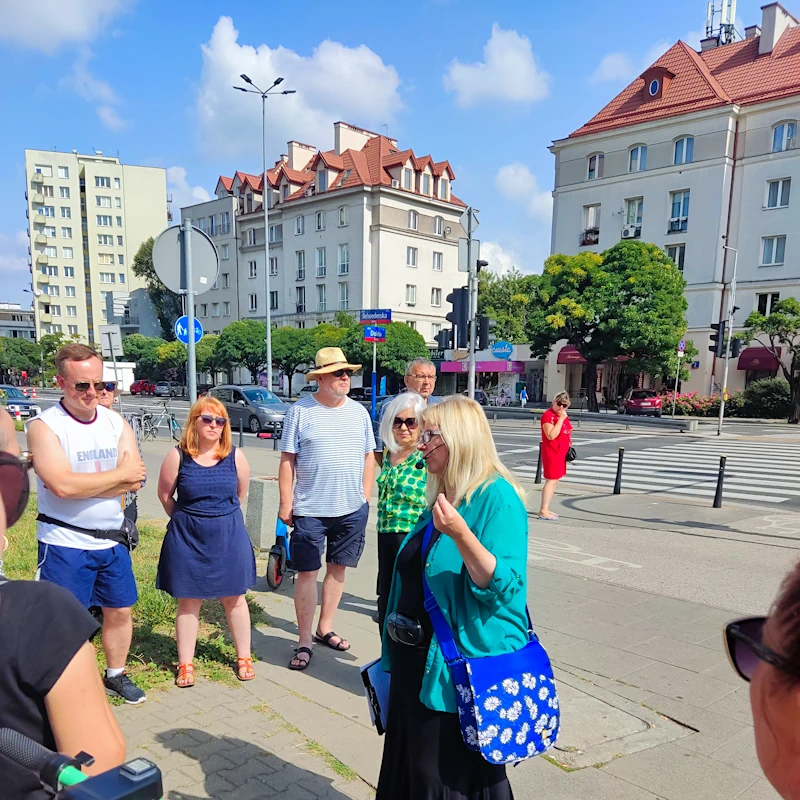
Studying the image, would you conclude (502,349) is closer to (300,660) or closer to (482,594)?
(300,660)

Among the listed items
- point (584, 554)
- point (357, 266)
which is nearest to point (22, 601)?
point (584, 554)

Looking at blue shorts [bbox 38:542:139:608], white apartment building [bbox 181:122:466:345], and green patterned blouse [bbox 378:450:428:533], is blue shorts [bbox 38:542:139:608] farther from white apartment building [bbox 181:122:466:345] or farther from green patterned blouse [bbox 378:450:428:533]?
white apartment building [bbox 181:122:466:345]

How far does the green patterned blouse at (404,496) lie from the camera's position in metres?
3.62

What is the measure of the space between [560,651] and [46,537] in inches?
133

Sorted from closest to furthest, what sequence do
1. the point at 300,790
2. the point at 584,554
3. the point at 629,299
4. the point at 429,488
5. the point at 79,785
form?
the point at 79,785
the point at 429,488
the point at 300,790
the point at 584,554
the point at 629,299

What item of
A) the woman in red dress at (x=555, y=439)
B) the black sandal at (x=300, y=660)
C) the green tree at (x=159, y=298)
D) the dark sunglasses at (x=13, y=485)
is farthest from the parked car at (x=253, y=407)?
the green tree at (x=159, y=298)

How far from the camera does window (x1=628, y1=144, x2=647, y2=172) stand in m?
37.3

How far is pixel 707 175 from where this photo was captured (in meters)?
35.0

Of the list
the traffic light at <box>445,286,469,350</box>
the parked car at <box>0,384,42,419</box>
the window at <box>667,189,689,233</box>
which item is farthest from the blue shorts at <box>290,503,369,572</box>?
the window at <box>667,189,689,233</box>

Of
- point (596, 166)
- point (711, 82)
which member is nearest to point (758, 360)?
point (596, 166)

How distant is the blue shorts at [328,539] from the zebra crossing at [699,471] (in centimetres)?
852

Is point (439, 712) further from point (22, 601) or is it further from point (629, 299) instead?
point (629, 299)

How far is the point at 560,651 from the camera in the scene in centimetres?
423

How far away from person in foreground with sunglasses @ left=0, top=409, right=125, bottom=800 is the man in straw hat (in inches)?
105
